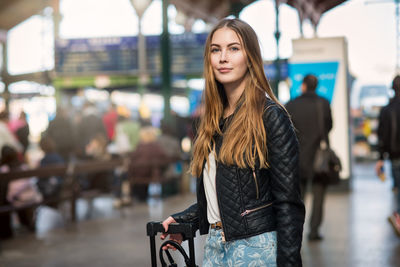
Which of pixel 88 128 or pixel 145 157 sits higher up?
pixel 88 128

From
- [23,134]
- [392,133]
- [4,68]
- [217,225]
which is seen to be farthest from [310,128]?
[4,68]

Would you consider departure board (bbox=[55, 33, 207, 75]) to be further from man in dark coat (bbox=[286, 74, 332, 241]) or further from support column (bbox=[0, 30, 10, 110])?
man in dark coat (bbox=[286, 74, 332, 241])

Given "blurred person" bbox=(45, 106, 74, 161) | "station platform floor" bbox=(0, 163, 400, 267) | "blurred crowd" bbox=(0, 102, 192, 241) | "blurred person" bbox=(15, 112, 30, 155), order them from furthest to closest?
1. "blurred person" bbox=(45, 106, 74, 161)
2. "blurred person" bbox=(15, 112, 30, 155)
3. "blurred crowd" bbox=(0, 102, 192, 241)
4. "station platform floor" bbox=(0, 163, 400, 267)

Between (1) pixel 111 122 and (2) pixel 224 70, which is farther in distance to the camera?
(1) pixel 111 122

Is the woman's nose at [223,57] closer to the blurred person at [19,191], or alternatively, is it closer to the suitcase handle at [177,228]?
the suitcase handle at [177,228]

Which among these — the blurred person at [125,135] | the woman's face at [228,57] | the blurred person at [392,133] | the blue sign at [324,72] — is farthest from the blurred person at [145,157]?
the woman's face at [228,57]

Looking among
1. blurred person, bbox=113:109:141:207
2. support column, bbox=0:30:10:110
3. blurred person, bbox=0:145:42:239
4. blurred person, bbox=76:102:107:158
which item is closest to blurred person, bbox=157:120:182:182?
blurred person, bbox=113:109:141:207

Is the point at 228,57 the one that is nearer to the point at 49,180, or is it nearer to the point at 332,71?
the point at 49,180

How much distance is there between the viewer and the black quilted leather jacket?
1929 millimetres

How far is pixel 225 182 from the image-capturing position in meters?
1.98

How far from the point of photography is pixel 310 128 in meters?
6.49

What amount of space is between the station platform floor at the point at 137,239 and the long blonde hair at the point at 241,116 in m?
2.27

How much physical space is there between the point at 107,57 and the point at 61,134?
35.7 ft

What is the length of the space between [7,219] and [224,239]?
5.90 metres
